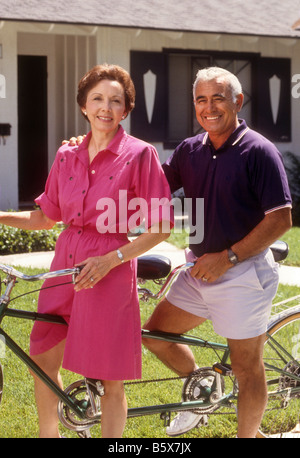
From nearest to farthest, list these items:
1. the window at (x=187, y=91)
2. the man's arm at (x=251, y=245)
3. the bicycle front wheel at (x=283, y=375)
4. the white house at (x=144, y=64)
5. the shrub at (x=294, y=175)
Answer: the man's arm at (x=251, y=245), the bicycle front wheel at (x=283, y=375), the white house at (x=144, y=64), the window at (x=187, y=91), the shrub at (x=294, y=175)

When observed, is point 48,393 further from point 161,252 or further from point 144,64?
point 144,64

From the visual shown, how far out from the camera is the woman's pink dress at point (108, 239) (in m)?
3.39

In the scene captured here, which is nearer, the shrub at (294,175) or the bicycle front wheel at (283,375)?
the bicycle front wheel at (283,375)

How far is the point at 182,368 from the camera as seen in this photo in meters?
4.06

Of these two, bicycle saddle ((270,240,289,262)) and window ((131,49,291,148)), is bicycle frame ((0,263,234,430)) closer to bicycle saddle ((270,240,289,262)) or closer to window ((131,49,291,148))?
bicycle saddle ((270,240,289,262))

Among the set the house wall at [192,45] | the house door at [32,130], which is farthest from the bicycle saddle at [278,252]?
the house door at [32,130]

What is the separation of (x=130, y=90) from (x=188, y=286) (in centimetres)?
102

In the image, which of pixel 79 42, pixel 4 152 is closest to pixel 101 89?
pixel 4 152

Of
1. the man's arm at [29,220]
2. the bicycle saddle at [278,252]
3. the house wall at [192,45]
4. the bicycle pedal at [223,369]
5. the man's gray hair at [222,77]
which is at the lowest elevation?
the bicycle pedal at [223,369]

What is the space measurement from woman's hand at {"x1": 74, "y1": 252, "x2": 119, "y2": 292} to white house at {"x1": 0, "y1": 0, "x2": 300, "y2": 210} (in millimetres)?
8831

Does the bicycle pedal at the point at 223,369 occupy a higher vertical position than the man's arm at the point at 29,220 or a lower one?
lower

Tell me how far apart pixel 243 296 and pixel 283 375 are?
777mm

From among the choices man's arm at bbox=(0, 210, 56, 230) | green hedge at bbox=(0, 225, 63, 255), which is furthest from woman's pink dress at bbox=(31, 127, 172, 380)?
green hedge at bbox=(0, 225, 63, 255)

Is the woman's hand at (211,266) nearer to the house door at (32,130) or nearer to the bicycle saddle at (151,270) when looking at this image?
the bicycle saddle at (151,270)
